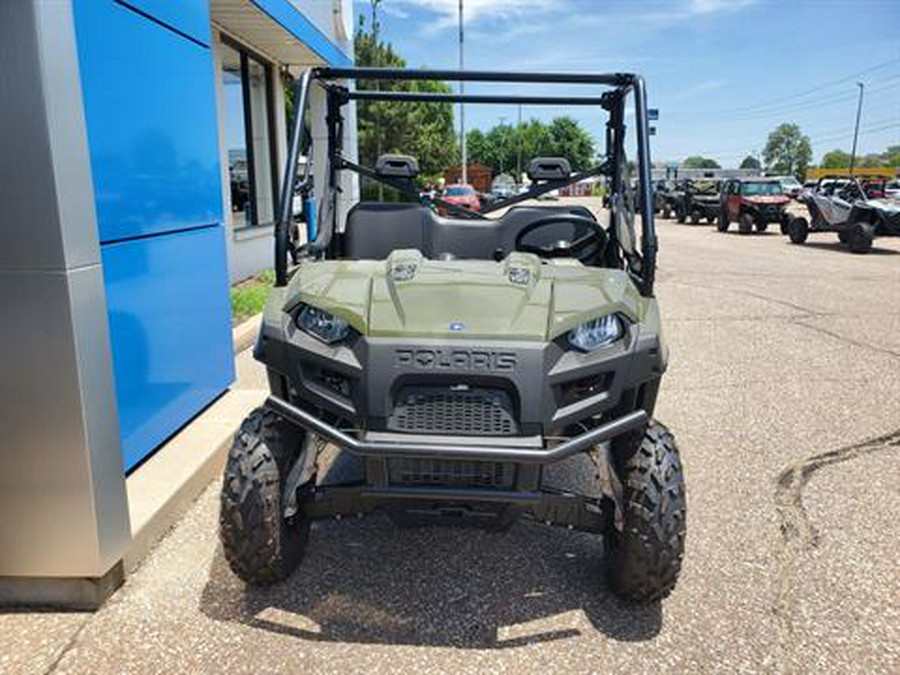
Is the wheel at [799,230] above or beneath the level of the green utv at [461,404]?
beneath

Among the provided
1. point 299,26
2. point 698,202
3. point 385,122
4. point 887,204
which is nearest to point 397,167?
point 299,26

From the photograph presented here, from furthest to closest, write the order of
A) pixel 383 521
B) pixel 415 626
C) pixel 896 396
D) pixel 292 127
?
pixel 896 396 → pixel 383 521 → pixel 292 127 → pixel 415 626

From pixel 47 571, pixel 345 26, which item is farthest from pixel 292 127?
pixel 345 26

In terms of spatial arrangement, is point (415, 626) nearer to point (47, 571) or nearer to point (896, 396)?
point (47, 571)

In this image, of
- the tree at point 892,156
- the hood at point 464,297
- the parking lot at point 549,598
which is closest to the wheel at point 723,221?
the parking lot at point 549,598

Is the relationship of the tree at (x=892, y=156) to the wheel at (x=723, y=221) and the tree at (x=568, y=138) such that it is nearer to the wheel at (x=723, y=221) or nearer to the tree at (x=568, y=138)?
the tree at (x=568, y=138)

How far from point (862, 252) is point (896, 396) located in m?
12.9

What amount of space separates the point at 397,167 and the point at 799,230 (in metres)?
17.9

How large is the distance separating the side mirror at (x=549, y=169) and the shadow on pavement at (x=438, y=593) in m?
1.81

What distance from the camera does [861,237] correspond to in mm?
16750

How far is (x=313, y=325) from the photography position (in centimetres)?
263

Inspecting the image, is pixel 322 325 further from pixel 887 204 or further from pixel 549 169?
pixel 887 204

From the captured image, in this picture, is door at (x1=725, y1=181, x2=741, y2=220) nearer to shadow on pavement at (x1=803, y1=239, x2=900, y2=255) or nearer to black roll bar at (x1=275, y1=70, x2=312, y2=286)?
shadow on pavement at (x1=803, y1=239, x2=900, y2=255)

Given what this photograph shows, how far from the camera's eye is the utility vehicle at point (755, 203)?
2212 cm
